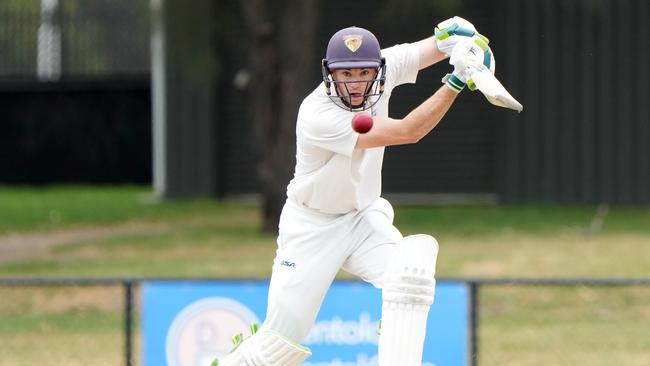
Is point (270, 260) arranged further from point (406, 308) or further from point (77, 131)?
point (77, 131)

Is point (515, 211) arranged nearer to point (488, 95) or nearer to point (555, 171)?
point (555, 171)

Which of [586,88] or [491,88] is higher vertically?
[491,88]

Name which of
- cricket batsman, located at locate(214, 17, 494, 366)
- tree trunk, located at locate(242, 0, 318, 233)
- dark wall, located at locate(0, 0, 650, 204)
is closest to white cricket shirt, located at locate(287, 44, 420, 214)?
cricket batsman, located at locate(214, 17, 494, 366)

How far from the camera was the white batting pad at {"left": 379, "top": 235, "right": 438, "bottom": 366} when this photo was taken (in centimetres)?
609

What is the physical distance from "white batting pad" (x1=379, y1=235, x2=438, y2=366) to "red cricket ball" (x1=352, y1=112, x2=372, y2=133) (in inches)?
24.8

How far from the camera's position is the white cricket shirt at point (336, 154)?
6121mm

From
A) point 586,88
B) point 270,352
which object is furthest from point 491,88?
point 586,88

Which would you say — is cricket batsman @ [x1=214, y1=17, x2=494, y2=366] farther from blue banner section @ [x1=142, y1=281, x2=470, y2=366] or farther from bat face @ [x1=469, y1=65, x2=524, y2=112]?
blue banner section @ [x1=142, y1=281, x2=470, y2=366]

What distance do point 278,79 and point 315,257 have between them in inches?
397

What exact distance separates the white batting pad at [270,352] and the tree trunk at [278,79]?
998 centimetres

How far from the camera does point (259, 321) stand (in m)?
8.32

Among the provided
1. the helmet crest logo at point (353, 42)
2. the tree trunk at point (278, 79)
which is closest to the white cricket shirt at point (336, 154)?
the helmet crest logo at point (353, 42)

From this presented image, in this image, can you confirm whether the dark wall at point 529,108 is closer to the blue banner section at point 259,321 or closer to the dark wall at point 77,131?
the dark wall at point 77,131

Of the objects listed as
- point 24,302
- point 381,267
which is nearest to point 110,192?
point 24,302
